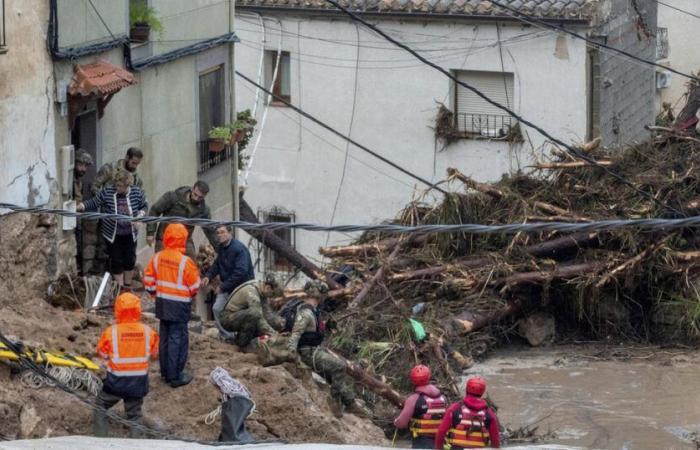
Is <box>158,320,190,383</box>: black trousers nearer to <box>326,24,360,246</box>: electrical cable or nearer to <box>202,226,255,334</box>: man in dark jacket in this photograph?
<box>202,226,255,334</box>: man in dark jacket

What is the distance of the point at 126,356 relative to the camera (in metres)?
12.2

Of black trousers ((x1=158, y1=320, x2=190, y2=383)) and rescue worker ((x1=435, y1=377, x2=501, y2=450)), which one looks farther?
black trousers ((x1=158, y1=320, x2=190, y2=383))

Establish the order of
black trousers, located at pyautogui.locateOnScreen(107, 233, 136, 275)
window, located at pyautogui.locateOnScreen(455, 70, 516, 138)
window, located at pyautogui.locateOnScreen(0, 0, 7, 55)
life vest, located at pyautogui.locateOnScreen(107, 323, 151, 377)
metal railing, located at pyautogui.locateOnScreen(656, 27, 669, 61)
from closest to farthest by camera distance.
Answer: life vest, located at pyautogui.locateOnScreen(107, 323, 151, 377)
window, located at pyautogui.locateOnScreen(0, 0, 7, 55)
black trousers, located at pyautogui.locateOnScreen(107, 233, 136, 275)
window, located at pyautogui.locateOnScreen(455, 70, 516, 138)
metal railing, located at pyautogui.locateOnScreen(656, 27, 669, 61)

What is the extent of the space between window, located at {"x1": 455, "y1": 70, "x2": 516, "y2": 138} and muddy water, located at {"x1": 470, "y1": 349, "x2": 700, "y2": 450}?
8.09 m

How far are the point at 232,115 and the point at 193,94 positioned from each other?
66.5 inches

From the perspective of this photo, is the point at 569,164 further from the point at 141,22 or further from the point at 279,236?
the point at 279,236

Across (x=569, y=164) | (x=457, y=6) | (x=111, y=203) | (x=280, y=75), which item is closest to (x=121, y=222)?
(x=111, y=203)

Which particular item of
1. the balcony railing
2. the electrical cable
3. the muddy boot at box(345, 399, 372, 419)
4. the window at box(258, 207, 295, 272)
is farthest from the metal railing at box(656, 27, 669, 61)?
the muddy boot at box(345, 399, 372, 419)

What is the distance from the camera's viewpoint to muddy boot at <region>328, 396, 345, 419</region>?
46.9 ft

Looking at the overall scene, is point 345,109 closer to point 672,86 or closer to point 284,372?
point 672,86

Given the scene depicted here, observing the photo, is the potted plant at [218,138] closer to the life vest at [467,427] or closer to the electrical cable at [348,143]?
the electrical cable at [348,143]

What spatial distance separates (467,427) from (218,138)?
31.4 feet

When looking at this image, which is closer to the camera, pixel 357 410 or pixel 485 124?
pixel 357 410

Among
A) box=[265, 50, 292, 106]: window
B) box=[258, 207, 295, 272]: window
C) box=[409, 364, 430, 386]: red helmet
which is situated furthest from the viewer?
box=[265, 50, 292, 106]: window
